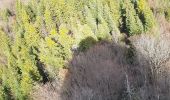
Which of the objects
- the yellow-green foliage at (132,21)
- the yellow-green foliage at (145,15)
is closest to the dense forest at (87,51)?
the yellow-green foliage at (132,21)

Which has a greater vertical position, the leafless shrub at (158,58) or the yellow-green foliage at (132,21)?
the yellow-green foliage at (132,21)

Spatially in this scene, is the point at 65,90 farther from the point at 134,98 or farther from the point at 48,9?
the point at 48,9

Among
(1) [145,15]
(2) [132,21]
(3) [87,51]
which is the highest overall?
(1) [145,15]

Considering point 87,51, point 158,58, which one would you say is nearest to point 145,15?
point 87,51

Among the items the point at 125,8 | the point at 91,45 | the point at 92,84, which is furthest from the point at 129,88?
the point at 125,8

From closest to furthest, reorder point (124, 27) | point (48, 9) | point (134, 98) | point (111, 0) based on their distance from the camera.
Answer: point (134, 98) < point (124, 27) < point (111, 0) < point (48, 9)

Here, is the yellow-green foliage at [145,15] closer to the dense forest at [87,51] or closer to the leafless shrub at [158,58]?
the dense forest at [87,51]

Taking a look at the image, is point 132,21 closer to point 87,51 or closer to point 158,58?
point 87,51

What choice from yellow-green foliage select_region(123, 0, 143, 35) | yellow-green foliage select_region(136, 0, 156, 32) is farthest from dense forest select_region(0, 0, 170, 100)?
yellow-green foliage select_region(136, 0, 156, 32)

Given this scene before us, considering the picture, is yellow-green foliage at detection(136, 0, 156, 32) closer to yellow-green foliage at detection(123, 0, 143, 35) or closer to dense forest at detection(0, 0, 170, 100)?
dense forest at detection(0, 0, 170, 100)
